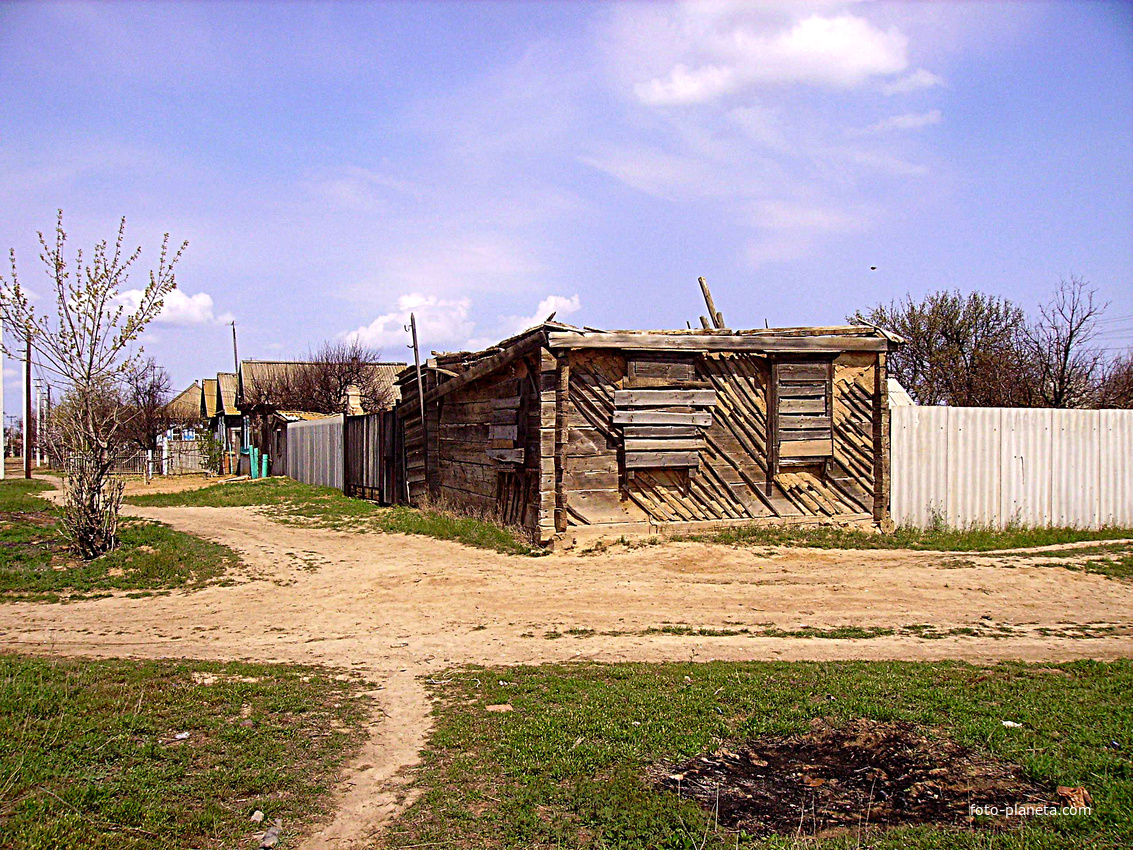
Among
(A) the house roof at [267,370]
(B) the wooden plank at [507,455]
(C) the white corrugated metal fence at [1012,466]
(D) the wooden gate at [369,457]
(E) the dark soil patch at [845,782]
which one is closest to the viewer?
(E) the dark soil patch at [845,782]

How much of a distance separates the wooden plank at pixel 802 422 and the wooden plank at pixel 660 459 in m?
1.60

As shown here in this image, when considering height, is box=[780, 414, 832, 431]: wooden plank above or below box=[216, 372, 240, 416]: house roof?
below

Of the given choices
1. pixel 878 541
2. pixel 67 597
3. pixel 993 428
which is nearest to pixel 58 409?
pixel 67 597

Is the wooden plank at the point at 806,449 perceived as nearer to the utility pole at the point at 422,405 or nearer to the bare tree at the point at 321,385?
the utility pole at the point at 422,405

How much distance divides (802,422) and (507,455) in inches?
186

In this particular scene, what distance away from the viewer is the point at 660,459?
492 inches

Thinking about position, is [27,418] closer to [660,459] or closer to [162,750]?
[660,459]

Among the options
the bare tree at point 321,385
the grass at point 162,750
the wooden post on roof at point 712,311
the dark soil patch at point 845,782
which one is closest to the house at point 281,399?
the bare tree at point 321,385

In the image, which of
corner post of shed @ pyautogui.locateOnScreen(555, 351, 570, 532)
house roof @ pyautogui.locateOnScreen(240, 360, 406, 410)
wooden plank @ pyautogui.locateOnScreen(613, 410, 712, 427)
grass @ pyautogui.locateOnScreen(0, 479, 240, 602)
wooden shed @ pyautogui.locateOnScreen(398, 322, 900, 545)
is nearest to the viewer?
grass @ pyautogui.locateOnScreen(0, 479, 240, 602)

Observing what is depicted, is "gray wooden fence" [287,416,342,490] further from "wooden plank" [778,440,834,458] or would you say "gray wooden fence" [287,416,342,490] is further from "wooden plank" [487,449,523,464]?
"wooden plank" [778,440,834,458]

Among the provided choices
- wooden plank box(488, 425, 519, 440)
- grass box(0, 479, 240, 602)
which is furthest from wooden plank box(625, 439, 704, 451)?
grass box(0, 479, 240, 602)

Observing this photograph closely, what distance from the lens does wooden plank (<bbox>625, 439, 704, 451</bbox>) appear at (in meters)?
12.4

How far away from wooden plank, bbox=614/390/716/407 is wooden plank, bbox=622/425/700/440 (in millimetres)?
326

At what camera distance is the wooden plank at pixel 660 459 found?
12391mm
